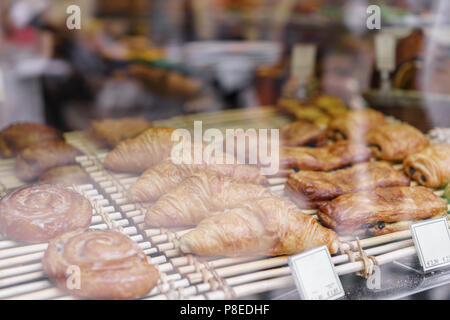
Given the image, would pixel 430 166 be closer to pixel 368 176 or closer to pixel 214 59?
pixel 368 176

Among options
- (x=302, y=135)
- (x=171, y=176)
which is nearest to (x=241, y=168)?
(x=171, y=176)

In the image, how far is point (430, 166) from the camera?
246 cm

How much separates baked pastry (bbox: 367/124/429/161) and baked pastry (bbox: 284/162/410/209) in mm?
271

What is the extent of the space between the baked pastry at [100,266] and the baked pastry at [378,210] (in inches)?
33.0

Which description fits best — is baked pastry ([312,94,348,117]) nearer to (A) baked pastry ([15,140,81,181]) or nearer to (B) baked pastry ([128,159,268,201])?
(B) baked pastry ([128,159,268,201])

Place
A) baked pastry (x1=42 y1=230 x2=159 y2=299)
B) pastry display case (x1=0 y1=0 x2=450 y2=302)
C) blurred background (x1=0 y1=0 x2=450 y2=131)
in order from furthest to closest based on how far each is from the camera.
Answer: blurred background (x1=0 y1=0 x2=450 y2=131) < pastry display case (x1=0 y1=0 x2=450 y2=302) < baked pastry (x1=42 y1=230 x2=159 y2=299)

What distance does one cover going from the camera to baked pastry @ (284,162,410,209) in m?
2.21

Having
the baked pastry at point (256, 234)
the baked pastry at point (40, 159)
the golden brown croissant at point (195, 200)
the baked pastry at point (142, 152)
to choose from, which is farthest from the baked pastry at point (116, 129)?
the baked pastry at point (256, 234)

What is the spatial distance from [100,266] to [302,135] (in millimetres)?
1706

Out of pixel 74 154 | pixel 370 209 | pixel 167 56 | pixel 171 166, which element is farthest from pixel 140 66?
pixel 370 209

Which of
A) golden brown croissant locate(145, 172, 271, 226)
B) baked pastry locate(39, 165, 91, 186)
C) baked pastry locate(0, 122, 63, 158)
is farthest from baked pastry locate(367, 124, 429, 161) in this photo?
baked pastry locate(0, 122, 63, 158)

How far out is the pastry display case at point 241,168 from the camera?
164 cm

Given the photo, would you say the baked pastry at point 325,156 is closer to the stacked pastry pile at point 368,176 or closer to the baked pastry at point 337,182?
the stacked pastry pile at point 368,176
